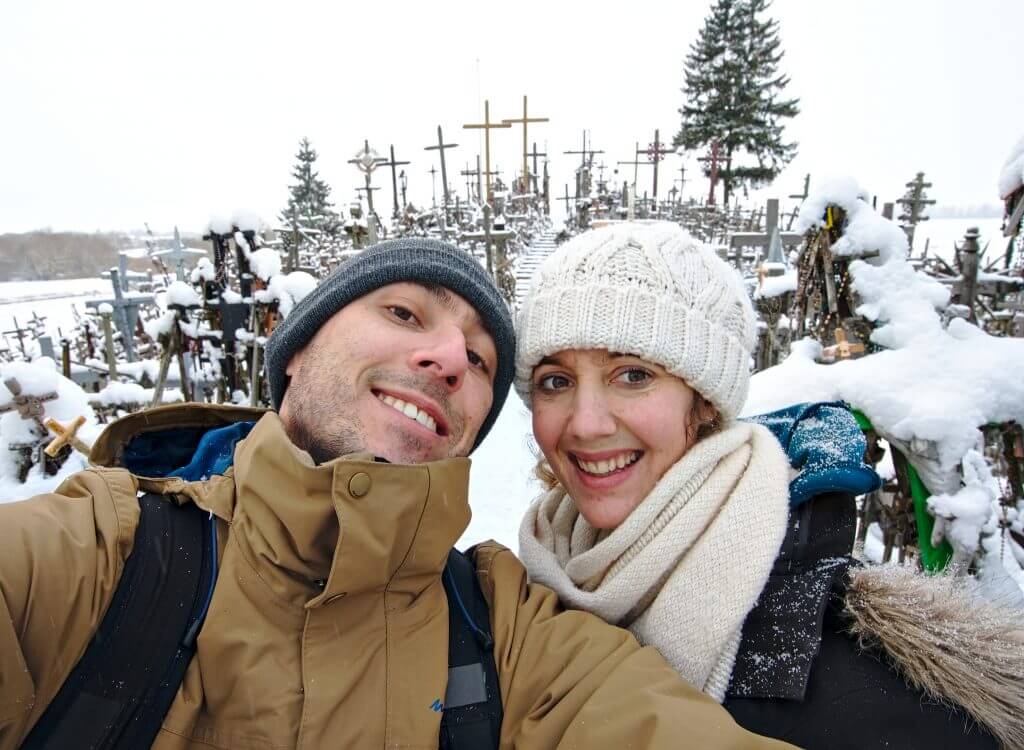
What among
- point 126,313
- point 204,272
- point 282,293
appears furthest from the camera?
point 126,313

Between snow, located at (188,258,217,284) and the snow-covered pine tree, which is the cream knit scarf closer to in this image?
snow, located at (188,258,217,284)

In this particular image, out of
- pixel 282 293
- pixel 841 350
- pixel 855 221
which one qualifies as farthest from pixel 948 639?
pixel 282 293

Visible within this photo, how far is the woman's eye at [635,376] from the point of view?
164cm

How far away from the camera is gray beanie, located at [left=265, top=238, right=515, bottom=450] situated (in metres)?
1.78

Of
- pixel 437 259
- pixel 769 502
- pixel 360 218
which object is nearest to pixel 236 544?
pixel 437 259

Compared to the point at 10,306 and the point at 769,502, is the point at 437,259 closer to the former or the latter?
the point at 769,502

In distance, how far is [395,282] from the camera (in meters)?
1.78

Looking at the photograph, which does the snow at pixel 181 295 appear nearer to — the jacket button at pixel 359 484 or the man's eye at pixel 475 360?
the man's eye at pixel 475 360

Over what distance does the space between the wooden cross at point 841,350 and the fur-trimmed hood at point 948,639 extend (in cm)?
217

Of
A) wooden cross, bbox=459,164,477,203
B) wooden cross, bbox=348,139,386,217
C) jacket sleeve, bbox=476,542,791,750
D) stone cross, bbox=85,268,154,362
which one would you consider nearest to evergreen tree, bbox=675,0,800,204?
wooden cross, bbox=459,164,477,203

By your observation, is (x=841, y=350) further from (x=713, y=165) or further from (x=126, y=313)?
(x=713, y=165)

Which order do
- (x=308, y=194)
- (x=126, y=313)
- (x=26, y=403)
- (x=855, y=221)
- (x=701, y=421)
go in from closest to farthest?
1. (x=701, y=421)
2. (x=855, y=221)
3. (x=26, y=403)
4. (x=126, y=313)
5. (x=308, y=194)

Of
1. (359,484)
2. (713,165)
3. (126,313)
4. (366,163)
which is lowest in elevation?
(126,313)

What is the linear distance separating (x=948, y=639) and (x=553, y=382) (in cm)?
114
